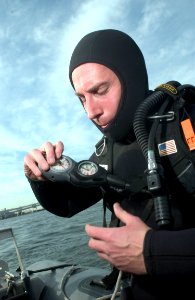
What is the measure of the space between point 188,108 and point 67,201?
1384mm

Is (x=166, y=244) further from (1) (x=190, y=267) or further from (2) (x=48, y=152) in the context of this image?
(2) (x=48, y=152)

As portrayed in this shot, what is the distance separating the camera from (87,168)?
92.8 inches

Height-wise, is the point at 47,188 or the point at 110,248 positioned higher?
the point at 47,188

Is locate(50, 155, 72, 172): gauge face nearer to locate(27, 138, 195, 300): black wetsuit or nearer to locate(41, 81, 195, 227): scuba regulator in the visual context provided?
locate(41, 81, 195, 227): scuba regulator

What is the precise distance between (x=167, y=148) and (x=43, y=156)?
909mm

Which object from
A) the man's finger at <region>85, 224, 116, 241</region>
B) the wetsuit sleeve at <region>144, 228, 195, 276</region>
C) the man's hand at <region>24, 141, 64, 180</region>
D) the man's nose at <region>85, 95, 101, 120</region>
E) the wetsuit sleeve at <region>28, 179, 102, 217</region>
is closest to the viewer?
the wetsuit sleeve at <region>144, 228, 195, 276</region>

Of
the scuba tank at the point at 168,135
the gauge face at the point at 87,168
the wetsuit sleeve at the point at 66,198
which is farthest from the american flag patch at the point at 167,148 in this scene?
the wetsuit sleeve at the point at 66,198

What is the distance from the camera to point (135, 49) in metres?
3.02

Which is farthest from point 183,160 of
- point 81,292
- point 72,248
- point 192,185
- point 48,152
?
point 72,248

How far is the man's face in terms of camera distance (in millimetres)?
2605

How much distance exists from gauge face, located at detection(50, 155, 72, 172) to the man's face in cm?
47

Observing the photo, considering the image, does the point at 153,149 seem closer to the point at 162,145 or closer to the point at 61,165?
the point at 162,145

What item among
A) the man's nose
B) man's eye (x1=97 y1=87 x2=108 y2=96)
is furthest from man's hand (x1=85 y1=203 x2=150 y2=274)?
man's eye (x1=97 y1=87 x2=108 y2=96)

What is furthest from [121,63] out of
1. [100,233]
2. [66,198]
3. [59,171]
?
[100,233]
